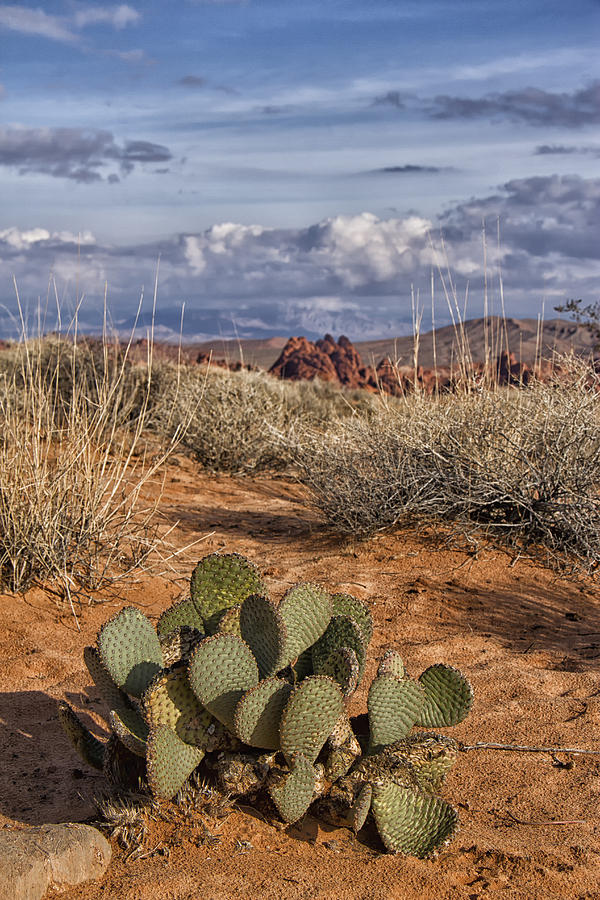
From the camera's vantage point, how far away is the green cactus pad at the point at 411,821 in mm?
2475

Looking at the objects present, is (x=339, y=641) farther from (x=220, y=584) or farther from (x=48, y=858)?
(x=48, y=858)

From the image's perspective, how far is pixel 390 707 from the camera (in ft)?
9.00

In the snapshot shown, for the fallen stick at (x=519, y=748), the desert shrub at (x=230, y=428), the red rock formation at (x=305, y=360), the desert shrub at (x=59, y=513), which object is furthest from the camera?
the red rock formation at (x=305, y=360)

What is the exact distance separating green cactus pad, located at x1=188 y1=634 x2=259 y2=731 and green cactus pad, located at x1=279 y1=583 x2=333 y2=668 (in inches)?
8.0

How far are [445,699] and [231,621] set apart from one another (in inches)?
31.7

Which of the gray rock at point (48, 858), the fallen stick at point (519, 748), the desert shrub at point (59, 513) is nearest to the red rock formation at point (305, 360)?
the desert shrub at point (59, 513)

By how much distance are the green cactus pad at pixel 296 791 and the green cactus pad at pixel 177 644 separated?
1.95ft

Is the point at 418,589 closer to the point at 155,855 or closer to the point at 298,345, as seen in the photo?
the point at 155,855

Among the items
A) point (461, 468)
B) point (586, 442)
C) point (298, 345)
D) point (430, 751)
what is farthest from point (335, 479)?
point (298, 345)

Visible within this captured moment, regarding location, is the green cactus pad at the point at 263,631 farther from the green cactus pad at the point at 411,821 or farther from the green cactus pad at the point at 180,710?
the green cactus pad at the point at 411,821

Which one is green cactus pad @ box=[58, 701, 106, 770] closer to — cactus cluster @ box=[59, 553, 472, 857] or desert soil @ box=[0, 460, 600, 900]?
cactus cluster @ box=[59, 553, 472, 857]

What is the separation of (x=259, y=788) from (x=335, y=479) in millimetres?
3902

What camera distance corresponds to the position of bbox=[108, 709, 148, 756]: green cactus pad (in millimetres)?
2566

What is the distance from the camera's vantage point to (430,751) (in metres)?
2.71
